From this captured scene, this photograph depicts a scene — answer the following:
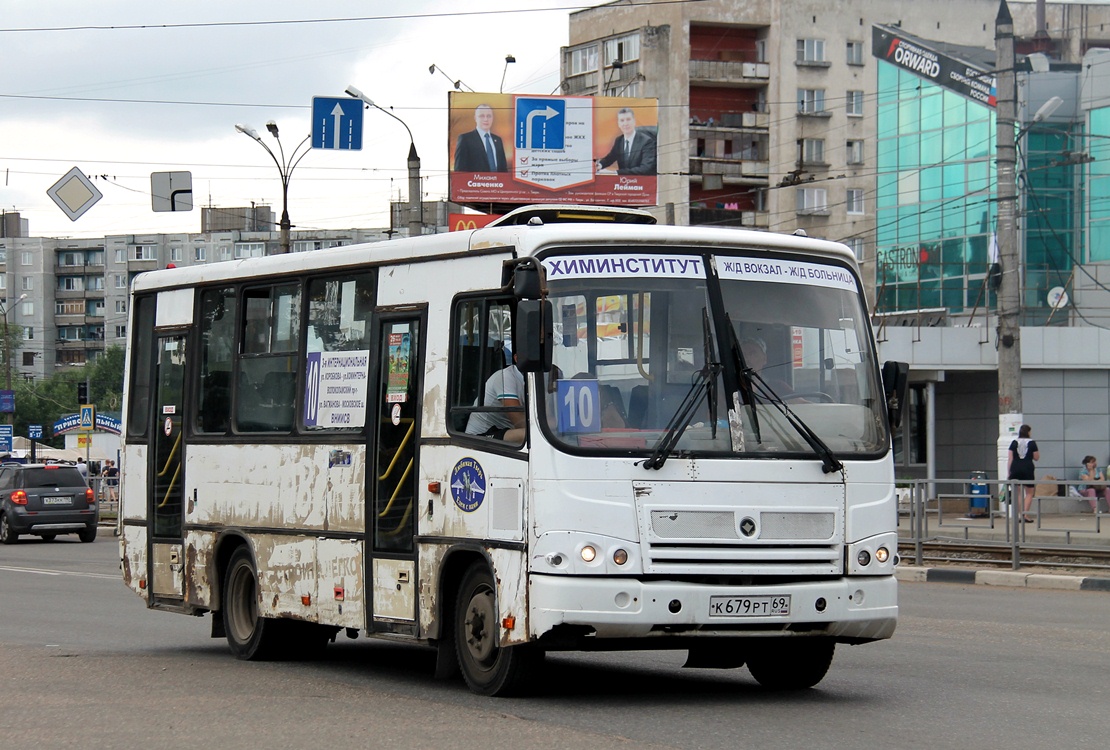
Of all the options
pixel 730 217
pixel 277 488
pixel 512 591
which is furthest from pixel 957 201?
pixel 512 591

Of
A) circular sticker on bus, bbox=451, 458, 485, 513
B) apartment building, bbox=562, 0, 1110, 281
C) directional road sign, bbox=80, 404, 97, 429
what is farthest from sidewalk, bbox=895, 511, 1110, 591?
apartment building, bbox=562, 0, 1110, 281

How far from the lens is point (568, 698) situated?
9.88 m

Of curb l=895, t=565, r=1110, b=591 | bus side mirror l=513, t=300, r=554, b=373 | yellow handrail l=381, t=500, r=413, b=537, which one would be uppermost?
bus side mirror l=513, t=300, r=554, b=373

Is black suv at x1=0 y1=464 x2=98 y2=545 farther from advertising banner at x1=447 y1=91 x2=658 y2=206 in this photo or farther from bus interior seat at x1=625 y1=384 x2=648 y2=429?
bus interior seat at x1=625 y1=384 x2=648 y2=429

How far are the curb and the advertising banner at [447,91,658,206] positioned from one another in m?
29.5

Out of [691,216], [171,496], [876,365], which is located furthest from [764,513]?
[691,216]

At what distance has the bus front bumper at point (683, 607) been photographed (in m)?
9.12

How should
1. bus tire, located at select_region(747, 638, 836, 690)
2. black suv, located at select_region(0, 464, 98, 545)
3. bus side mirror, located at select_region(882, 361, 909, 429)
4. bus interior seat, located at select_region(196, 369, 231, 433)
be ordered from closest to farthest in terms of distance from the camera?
bus tire, located at select_region(747, 638, 836, 690) → bus side mirror, located at select_region(882, 361, 909, 429) → bus interior seat, located at select_region(196, 369, 231, 433) → black suv, located at select_region(0, 464, 98, 545)

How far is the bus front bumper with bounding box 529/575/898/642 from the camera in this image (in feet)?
29.9

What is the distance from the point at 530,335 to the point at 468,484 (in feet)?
3.93

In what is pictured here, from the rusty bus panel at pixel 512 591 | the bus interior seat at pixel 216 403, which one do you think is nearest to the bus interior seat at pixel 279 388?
the bus interior seat at pixel 216 403

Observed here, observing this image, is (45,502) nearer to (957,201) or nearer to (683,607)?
(683,607)

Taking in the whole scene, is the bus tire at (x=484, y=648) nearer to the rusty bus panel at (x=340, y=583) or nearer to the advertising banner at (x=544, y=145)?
the rusty bus panel at (x=340, y=583)

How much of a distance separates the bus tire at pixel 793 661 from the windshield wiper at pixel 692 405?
4.90 feet
